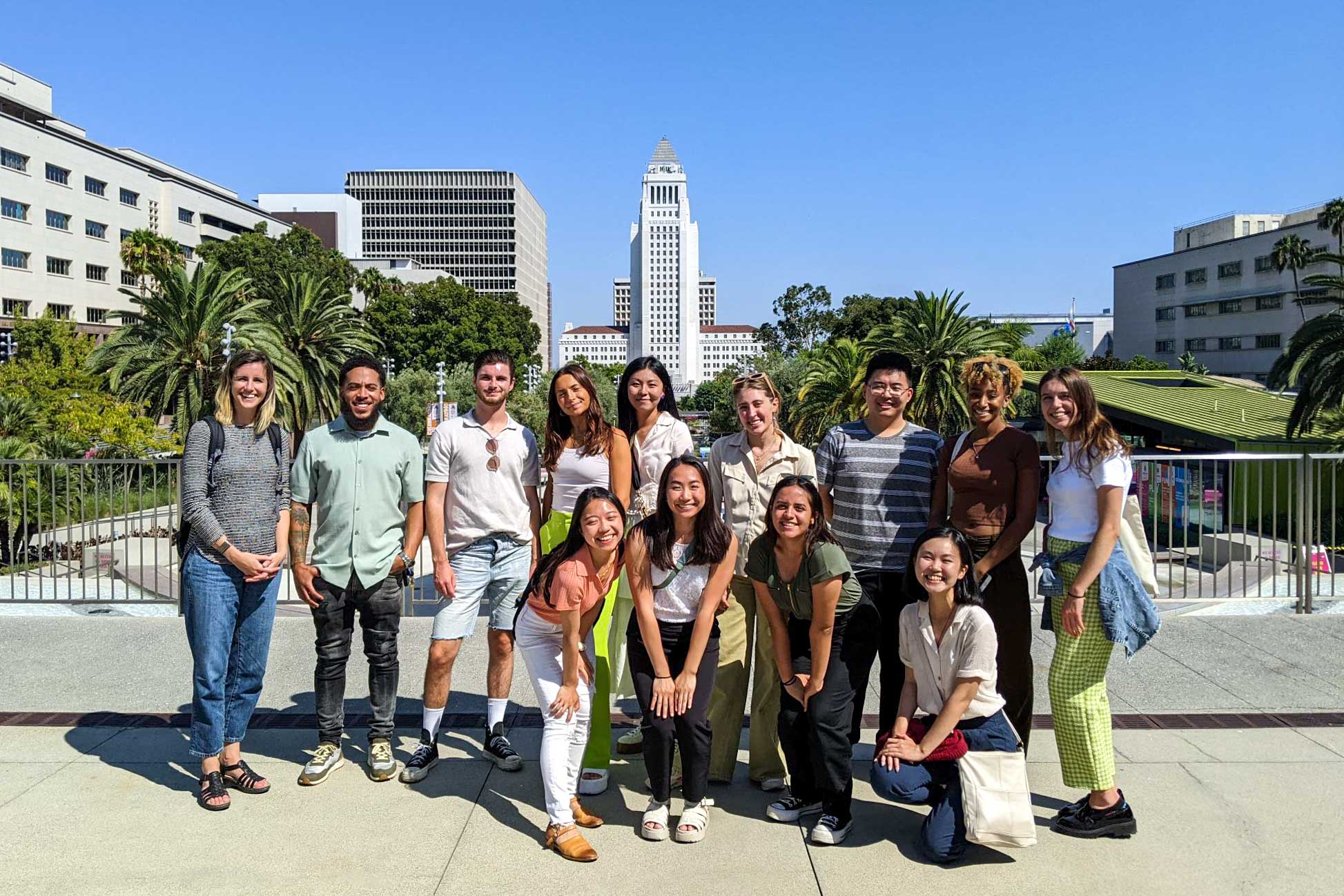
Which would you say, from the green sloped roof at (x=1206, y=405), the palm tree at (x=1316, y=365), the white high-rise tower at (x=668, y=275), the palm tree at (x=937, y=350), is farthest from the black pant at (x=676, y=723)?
the white high-rise tower at (x=668, y=275)

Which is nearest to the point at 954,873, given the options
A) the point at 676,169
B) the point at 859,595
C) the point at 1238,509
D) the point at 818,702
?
the point at 818,702

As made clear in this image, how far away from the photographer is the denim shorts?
170 inches

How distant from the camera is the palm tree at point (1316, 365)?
19.0m

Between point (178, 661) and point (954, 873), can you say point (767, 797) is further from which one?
Result: point (178, 661)

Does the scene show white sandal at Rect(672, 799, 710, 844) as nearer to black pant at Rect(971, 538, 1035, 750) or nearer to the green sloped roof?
black pant at Rect(971, 538, 1035, 750)

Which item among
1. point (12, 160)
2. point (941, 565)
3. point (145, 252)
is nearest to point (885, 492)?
point (941, 565)

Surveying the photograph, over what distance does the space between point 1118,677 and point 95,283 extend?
6249cm

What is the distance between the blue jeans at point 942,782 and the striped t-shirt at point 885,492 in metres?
0.74

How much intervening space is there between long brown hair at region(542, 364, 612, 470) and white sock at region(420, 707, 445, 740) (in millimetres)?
1211

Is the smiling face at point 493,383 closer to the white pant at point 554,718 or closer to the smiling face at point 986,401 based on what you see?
the white pant at point 554,718

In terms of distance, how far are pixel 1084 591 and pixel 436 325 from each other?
7108 centimetres

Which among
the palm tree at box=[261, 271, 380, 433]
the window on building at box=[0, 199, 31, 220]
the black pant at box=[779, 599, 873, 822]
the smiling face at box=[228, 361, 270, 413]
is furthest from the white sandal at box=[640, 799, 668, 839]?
the window on building at box=[0, 199, 31, 220]

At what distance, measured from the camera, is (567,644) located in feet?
12.2

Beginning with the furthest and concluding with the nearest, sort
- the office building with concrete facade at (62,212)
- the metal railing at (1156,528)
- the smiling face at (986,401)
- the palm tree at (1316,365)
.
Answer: the office building with concrete facade at (62,212) → the palm tree at (1316,365) → the metal railing at (1156,528) → the smiling face at (986,401)
